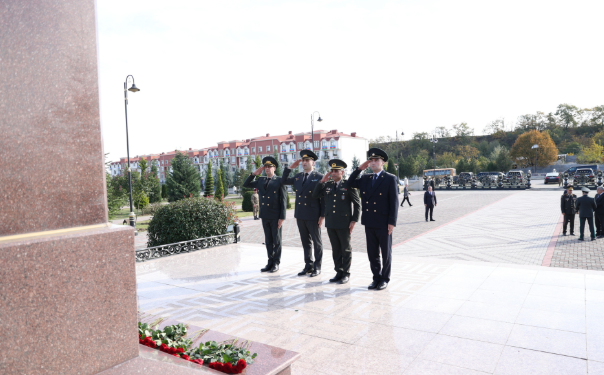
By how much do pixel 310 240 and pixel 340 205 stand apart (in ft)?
3.36

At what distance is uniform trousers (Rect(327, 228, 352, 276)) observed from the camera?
5.98m

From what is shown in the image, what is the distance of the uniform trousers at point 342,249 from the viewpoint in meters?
5.98

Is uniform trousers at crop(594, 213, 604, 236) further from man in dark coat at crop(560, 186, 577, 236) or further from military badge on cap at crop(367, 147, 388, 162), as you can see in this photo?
military badge on cap at crop(367, 147, 388, 162)

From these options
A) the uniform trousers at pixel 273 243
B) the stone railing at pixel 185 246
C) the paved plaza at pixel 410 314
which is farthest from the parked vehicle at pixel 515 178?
the uniform trousers at pixel 273 243

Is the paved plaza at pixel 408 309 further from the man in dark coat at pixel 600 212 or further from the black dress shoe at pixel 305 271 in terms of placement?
the man in dark coat at pixel 600 212

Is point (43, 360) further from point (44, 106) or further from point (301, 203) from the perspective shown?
point (301, 203)

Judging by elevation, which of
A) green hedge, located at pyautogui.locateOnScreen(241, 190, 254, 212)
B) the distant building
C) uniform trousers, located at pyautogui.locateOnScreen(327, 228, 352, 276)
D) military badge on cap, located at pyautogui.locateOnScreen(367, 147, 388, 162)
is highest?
the distant building

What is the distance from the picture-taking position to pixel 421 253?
8.88 meters

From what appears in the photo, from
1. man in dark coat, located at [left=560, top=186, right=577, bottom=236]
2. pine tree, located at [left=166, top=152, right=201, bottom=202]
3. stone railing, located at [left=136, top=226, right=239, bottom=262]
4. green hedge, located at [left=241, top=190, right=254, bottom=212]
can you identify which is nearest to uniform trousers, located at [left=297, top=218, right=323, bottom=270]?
stone railing, located at [left=136, top=226, right=239, bottom=262]

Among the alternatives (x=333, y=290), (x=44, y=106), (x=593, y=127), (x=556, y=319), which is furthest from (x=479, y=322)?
(x=593, y=127)

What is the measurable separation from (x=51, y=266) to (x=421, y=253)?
806 cm

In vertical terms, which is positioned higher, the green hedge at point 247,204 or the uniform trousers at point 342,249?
the uniform trousers at point 342,249

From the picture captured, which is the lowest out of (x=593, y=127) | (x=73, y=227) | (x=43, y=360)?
(x=43, y=360)

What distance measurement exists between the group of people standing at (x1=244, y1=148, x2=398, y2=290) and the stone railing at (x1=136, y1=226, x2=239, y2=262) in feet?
7.94
